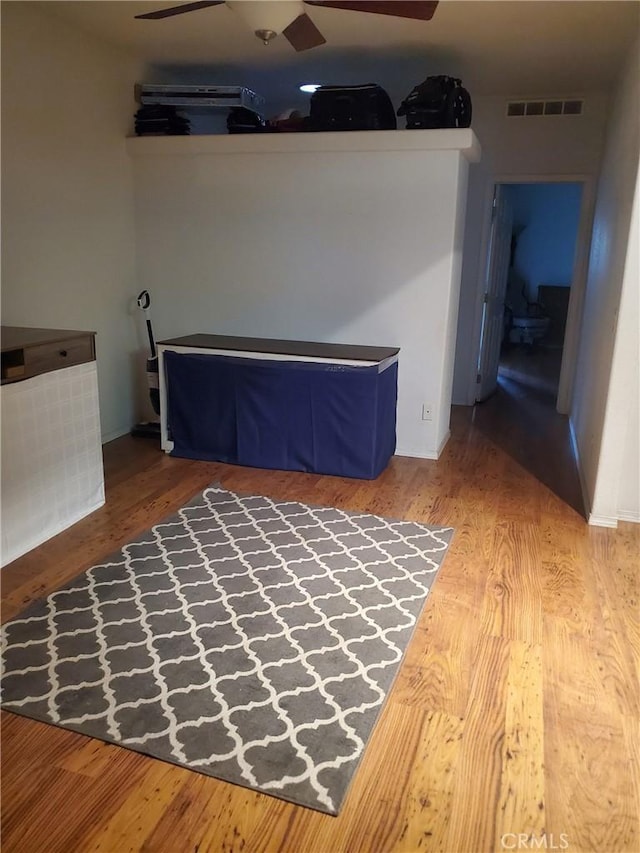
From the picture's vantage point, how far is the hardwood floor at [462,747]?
154cm

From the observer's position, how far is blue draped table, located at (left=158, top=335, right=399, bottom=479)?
3.82 m

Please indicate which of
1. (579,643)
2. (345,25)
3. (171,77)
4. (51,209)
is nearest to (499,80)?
(345,25)

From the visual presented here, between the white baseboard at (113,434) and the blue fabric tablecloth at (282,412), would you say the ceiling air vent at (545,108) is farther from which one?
the white baseboard at (113,434)

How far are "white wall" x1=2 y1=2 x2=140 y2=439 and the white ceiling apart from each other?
24 centimetres

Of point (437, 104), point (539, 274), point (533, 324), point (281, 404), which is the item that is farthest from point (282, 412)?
point (539, 274)

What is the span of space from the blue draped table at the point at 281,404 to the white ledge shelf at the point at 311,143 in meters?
1.29

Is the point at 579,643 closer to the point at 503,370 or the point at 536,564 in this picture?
the point at 536,564

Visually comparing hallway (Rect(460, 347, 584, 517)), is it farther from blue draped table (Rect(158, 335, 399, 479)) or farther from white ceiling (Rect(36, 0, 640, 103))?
white ceiling (Rect(36, 0, 640, 103))

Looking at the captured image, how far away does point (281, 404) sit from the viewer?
13.0 feet

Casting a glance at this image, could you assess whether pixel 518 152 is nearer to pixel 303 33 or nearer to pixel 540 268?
pixel 303 33

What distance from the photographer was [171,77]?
4.75 m

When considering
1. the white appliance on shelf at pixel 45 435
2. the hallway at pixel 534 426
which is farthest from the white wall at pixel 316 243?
the white appliance on shelf at pixel 45 435

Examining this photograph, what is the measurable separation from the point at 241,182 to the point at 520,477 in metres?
2.79

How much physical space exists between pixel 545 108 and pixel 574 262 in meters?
1.27
